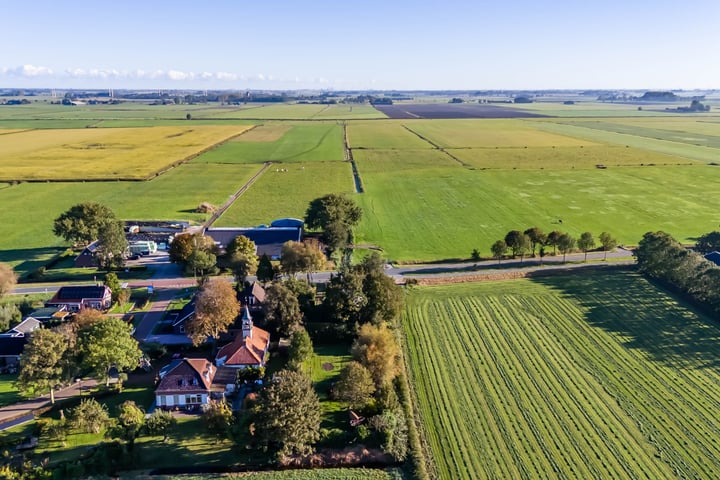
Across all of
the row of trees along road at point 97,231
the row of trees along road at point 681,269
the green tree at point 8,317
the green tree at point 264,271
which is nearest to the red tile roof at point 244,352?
the green tree at point 264,271

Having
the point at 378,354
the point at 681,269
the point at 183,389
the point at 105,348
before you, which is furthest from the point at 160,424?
the point at 681,269

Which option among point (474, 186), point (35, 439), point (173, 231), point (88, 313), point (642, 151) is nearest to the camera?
point (35, 439)

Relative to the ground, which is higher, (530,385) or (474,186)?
(474,186)

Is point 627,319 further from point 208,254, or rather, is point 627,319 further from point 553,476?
point 208,254

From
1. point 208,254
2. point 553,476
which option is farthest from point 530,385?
point 208,254

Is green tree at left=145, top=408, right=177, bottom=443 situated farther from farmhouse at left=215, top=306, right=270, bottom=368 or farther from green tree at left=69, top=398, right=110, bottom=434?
farmhouse at left=215, top=306, right=270, bottom=368

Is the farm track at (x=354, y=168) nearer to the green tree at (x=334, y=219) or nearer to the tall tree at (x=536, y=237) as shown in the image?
the green tree at (x=334, y=219)

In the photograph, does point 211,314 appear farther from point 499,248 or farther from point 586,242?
point 586,242
